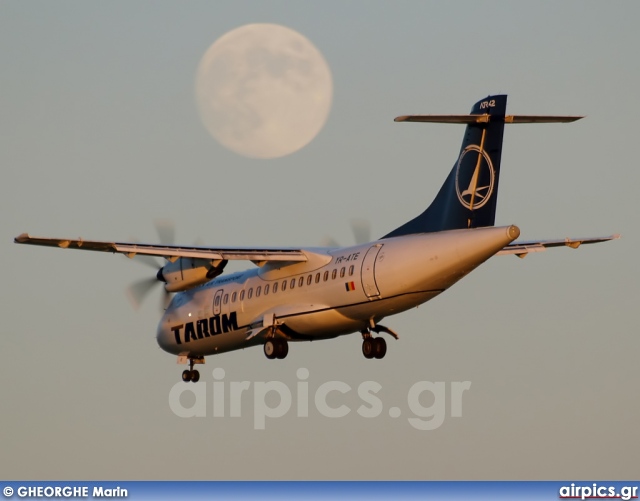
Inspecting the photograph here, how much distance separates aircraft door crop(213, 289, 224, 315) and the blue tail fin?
944 centimetres

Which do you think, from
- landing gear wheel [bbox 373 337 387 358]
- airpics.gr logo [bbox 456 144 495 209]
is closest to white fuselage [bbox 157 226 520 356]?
airpics.gr logo [bbox 456 144 495 209]

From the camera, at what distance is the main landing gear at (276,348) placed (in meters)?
50.4

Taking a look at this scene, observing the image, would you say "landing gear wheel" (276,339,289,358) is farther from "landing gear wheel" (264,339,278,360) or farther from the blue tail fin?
the blue tail fin

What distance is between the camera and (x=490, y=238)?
44.4 meters

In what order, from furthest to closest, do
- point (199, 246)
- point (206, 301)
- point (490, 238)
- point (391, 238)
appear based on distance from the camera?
point (206, 301) → point (199, 246) → point (391, 238) → point (490, 238)

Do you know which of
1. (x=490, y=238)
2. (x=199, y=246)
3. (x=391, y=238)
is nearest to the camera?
(x=490, y=238)

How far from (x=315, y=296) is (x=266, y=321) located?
7.39 feet

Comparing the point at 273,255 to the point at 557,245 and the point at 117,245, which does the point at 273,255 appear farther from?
the point at 557,245

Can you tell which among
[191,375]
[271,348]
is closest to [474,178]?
[271,348]

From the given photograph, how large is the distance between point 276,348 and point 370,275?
193 inches

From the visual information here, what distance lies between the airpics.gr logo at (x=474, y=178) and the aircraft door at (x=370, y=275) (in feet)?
9.89

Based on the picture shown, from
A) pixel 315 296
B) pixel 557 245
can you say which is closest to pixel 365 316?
pixel 315 296

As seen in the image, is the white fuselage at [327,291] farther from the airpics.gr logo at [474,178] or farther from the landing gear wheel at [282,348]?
the airpics.gr logo at [474,178]

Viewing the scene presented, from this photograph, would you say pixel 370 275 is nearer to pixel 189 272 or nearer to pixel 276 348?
pixel 276 348
